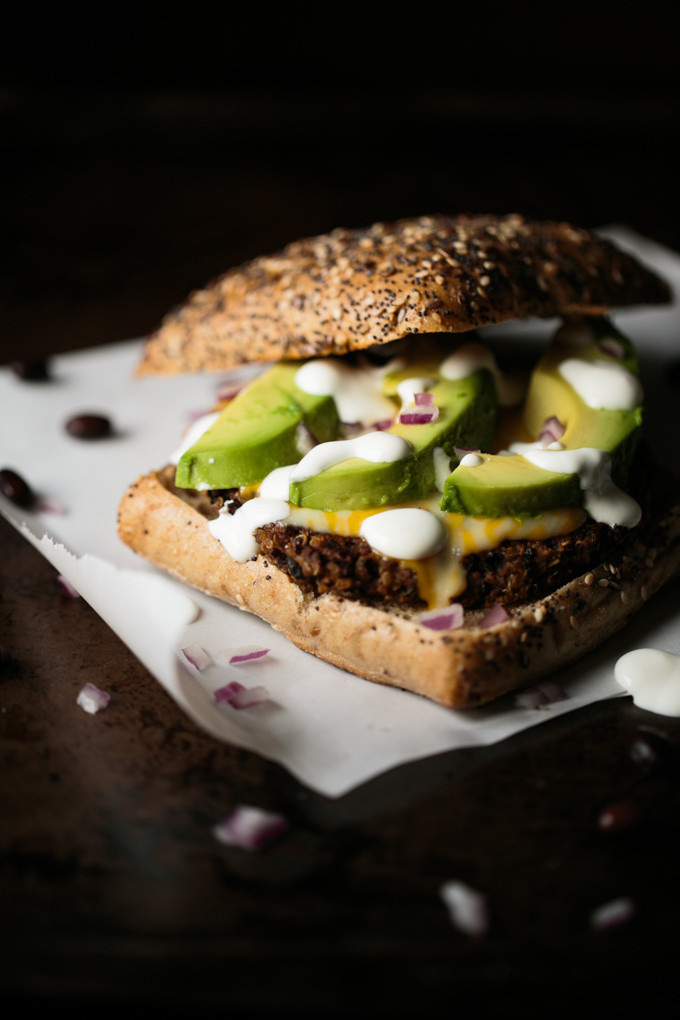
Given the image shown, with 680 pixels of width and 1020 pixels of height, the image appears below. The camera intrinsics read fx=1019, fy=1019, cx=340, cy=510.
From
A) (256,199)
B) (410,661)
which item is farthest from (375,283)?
(256,199)

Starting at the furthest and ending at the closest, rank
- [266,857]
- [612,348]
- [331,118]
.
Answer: [331,118] < [612,348] < [266,857]

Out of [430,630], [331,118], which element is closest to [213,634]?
[430,630]

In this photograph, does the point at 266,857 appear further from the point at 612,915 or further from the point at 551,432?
the point at 551,432

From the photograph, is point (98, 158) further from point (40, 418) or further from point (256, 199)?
point (40, 418)

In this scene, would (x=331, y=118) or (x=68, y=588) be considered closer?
(x=68, y=588)

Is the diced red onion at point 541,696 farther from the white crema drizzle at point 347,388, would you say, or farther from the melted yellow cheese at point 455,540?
the white crema drizzle at point 347,388

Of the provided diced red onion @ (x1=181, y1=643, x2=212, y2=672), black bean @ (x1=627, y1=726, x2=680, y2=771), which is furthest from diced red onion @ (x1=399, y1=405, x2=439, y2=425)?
black bean @ (x1=627, y1=726, x2=680, y2=771)
